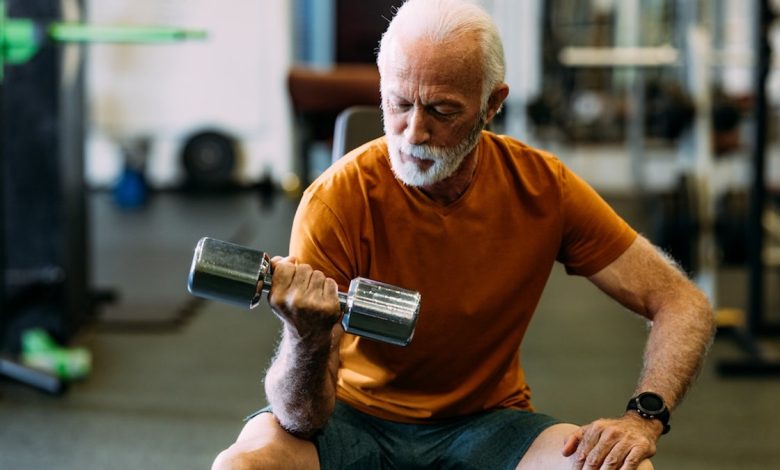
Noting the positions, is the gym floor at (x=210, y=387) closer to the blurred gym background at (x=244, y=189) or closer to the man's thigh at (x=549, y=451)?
the blurred gym background at (x=244, y=189)

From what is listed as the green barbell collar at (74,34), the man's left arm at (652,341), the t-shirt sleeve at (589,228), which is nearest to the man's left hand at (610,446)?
the man's left arm at (652,341)

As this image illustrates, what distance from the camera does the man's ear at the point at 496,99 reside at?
1535 mm

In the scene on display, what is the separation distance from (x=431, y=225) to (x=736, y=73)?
6487 mm

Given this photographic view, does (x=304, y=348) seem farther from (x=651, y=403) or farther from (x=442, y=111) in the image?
(x=651, y=403)

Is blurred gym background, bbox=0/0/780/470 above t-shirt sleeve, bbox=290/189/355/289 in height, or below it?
below

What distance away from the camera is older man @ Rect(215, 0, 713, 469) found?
1.42m

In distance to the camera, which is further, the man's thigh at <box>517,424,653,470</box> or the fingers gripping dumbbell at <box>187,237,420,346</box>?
the man's thigh at <box>517,424,653,470</box>

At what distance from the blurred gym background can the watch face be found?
47.8 inches

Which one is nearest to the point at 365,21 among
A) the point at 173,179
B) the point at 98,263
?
the point at 173,179

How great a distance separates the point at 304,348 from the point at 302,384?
0.08 metres

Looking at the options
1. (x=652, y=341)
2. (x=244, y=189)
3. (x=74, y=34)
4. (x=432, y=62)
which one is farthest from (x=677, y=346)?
(x=244, y=189)

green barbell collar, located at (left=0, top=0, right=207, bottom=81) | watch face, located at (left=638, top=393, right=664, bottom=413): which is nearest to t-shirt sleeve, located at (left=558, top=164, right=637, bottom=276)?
watch face, located at (left=638, top=393, right=664, bottom=413)

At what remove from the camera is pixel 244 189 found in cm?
725

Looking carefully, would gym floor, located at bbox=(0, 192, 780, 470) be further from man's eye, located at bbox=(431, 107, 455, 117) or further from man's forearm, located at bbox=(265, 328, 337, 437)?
man's eye, located at bbox=(431, 107, 455, 117)
